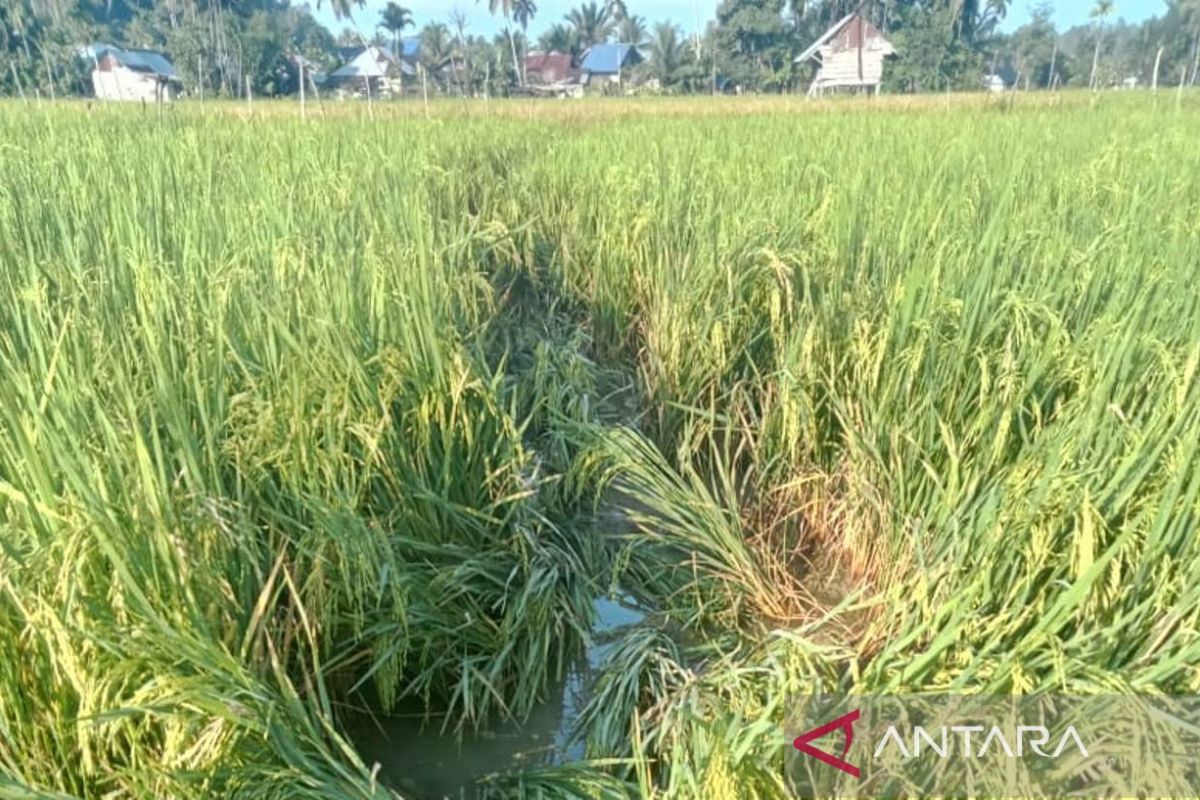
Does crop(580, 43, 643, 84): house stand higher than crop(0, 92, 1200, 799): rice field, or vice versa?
crop(580, 43, 643, 84): house

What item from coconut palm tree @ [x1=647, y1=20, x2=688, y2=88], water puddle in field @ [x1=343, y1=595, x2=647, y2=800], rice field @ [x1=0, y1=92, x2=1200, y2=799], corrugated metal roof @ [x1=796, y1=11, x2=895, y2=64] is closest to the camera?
rice field @ [x1=0, y1=92, x2=1200, y2=799]

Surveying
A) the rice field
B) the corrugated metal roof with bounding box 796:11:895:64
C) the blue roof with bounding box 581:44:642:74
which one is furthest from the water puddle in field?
the blue roof with bounding box 581:44:642:74

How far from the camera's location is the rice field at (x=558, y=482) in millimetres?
1260

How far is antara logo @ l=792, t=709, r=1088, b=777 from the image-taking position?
4.15ft

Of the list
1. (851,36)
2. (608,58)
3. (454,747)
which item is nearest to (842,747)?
(454,747)

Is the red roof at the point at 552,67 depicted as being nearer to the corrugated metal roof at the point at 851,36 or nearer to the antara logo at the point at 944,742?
the corrugated metal roof at the point at 851,36

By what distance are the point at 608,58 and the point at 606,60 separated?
0.95 ft

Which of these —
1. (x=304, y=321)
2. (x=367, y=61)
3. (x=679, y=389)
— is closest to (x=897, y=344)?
(x=679, y=389)

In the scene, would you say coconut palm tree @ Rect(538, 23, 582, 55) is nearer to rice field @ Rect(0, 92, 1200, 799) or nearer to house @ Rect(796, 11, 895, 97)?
house @ Rect(796, 11, 895, 97)

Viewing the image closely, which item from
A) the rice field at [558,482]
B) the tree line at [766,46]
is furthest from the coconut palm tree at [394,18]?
the rice field at [558,482]

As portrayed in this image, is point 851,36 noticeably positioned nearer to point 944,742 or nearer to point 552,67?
point 552,67

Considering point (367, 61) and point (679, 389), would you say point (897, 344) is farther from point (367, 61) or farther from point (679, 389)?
point (367, 61)

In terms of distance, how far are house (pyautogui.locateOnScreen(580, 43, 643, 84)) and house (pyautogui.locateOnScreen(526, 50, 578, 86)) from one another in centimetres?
74

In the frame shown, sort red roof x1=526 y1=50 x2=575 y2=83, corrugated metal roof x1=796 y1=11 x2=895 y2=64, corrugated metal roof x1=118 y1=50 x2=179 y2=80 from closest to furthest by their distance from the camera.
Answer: corrugated metal roof x1=118 y1=50 x2=179 y2=80 < corrugated metal roof x1=796 y1=11 x2=895 y2=64 < red roof x1=526 y1=50 x2=575 y2=83
